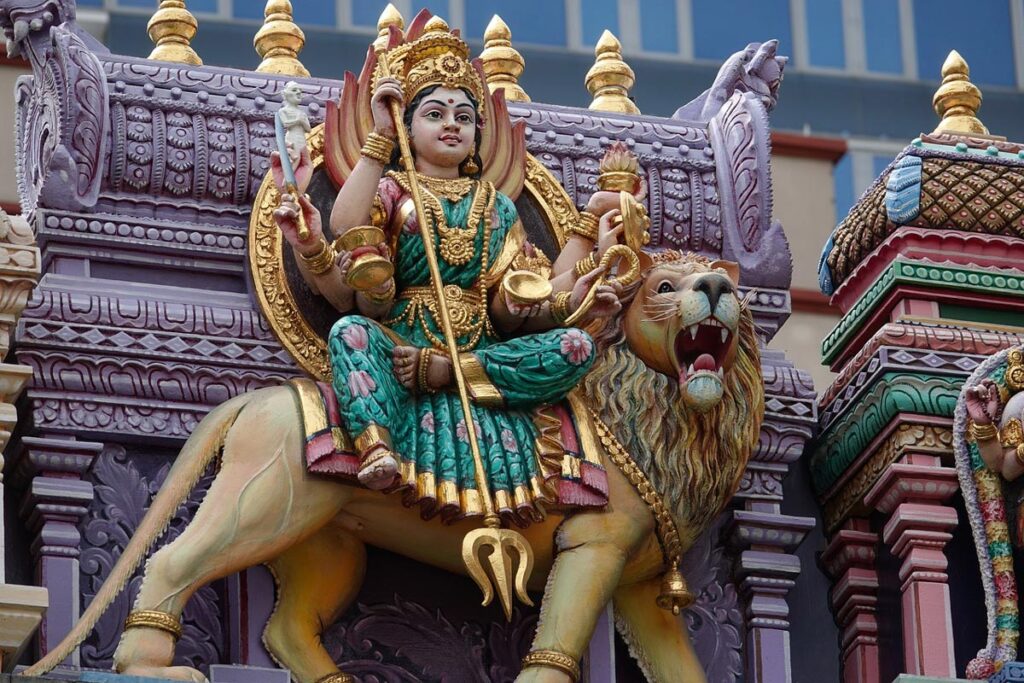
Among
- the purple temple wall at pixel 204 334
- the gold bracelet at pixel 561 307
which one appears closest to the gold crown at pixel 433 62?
the purple temple wall at pixel 204 334

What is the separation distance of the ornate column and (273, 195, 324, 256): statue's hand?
1214 millimetres

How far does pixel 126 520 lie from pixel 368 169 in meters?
1.83

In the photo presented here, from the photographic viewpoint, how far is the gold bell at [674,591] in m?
17.1

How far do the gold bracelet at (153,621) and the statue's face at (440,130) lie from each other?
8.33ft

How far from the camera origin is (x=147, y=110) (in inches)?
695

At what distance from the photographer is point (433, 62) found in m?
17.4

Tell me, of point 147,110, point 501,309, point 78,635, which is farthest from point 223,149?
point 78,635

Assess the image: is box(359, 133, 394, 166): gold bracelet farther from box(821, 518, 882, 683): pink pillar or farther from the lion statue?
box(821, 518, 882, 683): pink pillar

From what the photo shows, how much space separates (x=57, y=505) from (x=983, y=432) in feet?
13.4

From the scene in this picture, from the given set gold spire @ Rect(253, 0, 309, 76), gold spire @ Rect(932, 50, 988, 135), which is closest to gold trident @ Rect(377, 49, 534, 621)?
gold spire @ Rect(253, 0, 309, 76)

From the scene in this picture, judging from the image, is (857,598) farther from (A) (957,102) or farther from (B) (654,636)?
(A) (957,102)

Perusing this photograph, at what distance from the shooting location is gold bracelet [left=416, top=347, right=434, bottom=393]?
1680cm

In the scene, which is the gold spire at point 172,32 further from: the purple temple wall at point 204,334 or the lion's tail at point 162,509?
the lion's tail at point 162,509

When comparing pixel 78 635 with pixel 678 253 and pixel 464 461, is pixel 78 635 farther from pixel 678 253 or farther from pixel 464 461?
pixel 678 253
